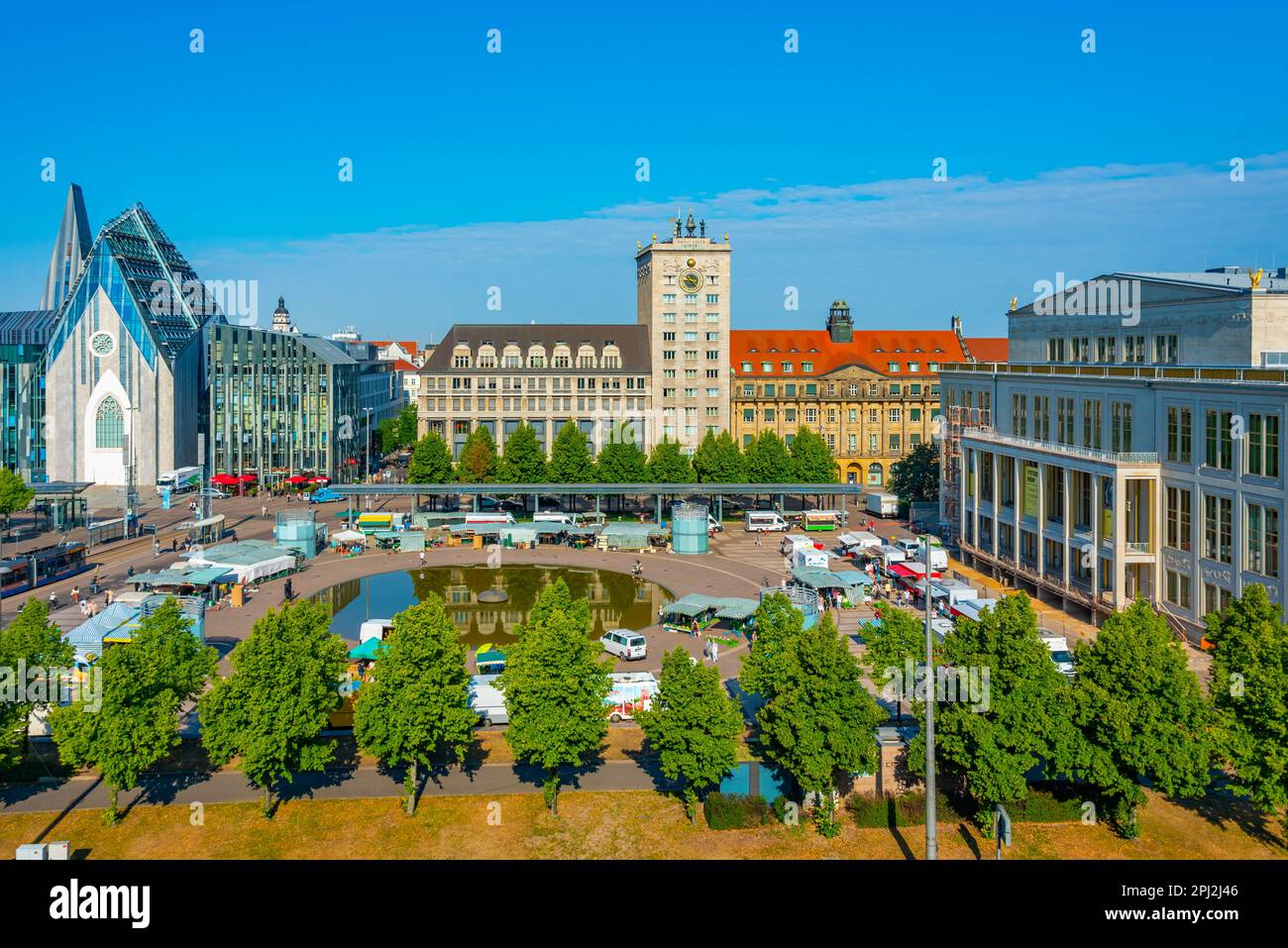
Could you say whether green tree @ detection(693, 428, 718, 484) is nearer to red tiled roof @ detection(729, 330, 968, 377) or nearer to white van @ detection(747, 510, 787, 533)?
white van @ detection(747, 510, 787, 533)

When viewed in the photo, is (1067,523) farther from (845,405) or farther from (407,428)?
(407,428)

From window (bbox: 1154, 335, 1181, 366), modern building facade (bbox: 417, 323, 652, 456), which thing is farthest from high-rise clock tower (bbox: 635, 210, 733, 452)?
window (bbox: 1154, 335, 1181, 366)

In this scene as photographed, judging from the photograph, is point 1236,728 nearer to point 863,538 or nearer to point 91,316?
point 863,538

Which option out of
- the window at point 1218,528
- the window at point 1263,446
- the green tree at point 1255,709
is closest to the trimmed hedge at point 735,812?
the green tree at point 1255,709

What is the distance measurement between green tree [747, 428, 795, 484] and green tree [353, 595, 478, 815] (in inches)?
2393

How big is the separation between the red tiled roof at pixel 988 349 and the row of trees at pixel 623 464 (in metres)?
31.0

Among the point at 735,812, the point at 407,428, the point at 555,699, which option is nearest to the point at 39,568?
the point at 555,699

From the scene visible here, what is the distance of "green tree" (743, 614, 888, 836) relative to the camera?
28.3m

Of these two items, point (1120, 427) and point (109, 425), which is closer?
point (1120, 427)

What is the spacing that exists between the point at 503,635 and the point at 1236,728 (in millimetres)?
32445

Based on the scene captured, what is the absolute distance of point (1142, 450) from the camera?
5300 cm

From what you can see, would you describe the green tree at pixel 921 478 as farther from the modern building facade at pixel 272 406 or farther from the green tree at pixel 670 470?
the modern building facade at pixel 272 406

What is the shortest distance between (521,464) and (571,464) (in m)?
4.24

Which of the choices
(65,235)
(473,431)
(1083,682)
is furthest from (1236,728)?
(65,235)
